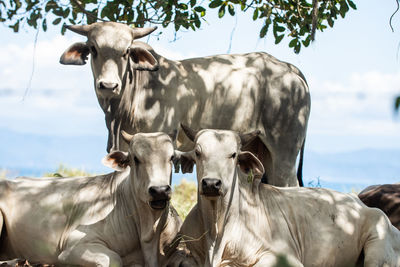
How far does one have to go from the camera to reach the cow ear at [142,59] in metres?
7.08

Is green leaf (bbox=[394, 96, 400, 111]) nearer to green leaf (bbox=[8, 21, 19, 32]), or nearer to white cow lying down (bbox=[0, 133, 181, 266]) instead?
white cow lying down (bbox=[0, 133, 181, 266])

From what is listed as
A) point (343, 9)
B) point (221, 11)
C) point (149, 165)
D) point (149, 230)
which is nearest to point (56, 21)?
point (221, 11)

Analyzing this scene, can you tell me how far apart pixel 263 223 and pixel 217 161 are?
0.79 m

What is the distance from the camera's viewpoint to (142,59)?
714cm

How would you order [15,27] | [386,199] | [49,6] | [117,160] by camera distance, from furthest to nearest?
1. [15,27]
2. [49,6]
3. [386,199]
4. [117,160]

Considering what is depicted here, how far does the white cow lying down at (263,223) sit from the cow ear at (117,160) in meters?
0.50

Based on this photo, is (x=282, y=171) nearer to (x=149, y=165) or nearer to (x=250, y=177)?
(x=250, y=177)

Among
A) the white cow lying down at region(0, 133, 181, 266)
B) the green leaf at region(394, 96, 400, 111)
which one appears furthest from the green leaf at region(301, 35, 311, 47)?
the green leaf at region(394, 96, 400, 111)

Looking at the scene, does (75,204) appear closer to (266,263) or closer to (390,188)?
(266,263)

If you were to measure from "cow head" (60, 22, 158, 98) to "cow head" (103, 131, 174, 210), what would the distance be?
890 millimetres

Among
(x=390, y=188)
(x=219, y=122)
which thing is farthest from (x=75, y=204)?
(x=390, y=188)

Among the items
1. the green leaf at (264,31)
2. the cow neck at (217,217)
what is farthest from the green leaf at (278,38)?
the cow neck at (217,217)

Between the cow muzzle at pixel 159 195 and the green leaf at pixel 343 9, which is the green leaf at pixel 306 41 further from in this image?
the cow muzzle at pixel 159 195

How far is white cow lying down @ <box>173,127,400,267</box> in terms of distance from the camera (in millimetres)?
5652
